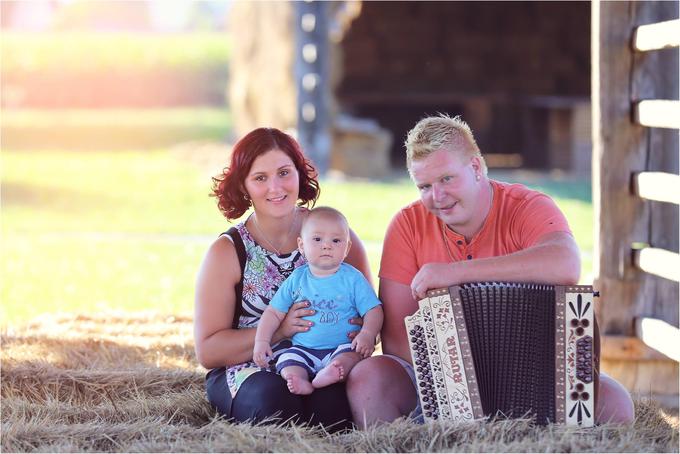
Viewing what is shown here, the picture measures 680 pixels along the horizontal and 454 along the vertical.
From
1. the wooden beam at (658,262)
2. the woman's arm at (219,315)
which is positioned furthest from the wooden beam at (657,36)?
the woman's arm at (219,315)

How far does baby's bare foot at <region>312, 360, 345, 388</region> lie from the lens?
3869 mm

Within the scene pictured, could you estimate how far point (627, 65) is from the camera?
528 centimetres

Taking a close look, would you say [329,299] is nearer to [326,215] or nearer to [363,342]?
[363,342]

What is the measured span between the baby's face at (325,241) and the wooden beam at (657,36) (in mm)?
1796

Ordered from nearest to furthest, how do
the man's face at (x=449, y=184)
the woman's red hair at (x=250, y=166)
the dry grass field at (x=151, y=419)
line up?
the dry grass field at (x=151, y=419)
the man's face at (x=449, y=184)
the woman's red hair at (x=250, y=166)

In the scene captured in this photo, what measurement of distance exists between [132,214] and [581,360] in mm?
8143

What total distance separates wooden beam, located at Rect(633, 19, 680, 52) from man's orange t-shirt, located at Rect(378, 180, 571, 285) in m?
1.15

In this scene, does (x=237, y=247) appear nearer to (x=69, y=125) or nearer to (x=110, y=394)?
(x=110, y=394)

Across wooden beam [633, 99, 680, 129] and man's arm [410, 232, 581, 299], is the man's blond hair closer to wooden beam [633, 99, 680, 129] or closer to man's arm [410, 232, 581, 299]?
man's arm [410, 232, 581, 299]

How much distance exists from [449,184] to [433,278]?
390mm

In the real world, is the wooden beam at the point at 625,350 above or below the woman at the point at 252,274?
below

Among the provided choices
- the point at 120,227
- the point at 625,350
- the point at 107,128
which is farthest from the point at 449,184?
the point at 107,128

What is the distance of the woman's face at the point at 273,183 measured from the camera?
410cm

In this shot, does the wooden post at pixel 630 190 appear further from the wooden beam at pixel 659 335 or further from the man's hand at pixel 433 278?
the man's hand at pixel 433 278
